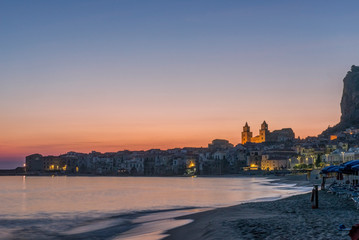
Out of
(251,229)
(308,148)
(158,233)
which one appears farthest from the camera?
(308,148)

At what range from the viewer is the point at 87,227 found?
26.2 m

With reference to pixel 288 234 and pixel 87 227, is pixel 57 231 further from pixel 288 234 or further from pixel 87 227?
pixel 288 234

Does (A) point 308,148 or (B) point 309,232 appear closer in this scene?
(B) point 309,232

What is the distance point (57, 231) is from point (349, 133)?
19394 centimetres

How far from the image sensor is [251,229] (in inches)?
639

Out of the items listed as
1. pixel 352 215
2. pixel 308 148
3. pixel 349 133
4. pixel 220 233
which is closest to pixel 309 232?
pixel 220 233

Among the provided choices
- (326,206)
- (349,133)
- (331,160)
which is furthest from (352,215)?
(349,133)

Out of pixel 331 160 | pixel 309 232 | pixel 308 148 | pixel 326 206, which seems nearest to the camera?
pixel 309 232

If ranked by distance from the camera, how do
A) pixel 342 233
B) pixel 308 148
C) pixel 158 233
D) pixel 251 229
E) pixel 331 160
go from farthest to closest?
pixel 308 148
pixel 331 160
pixel 158 233
pixel 251 229
pixel 342 233

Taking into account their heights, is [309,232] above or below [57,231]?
above

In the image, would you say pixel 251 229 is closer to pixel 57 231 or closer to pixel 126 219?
pixel 57 231

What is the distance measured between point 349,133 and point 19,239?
196838 mm

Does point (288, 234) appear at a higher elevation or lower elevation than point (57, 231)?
higher

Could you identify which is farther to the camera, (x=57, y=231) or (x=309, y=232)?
(x=57, y=231)
